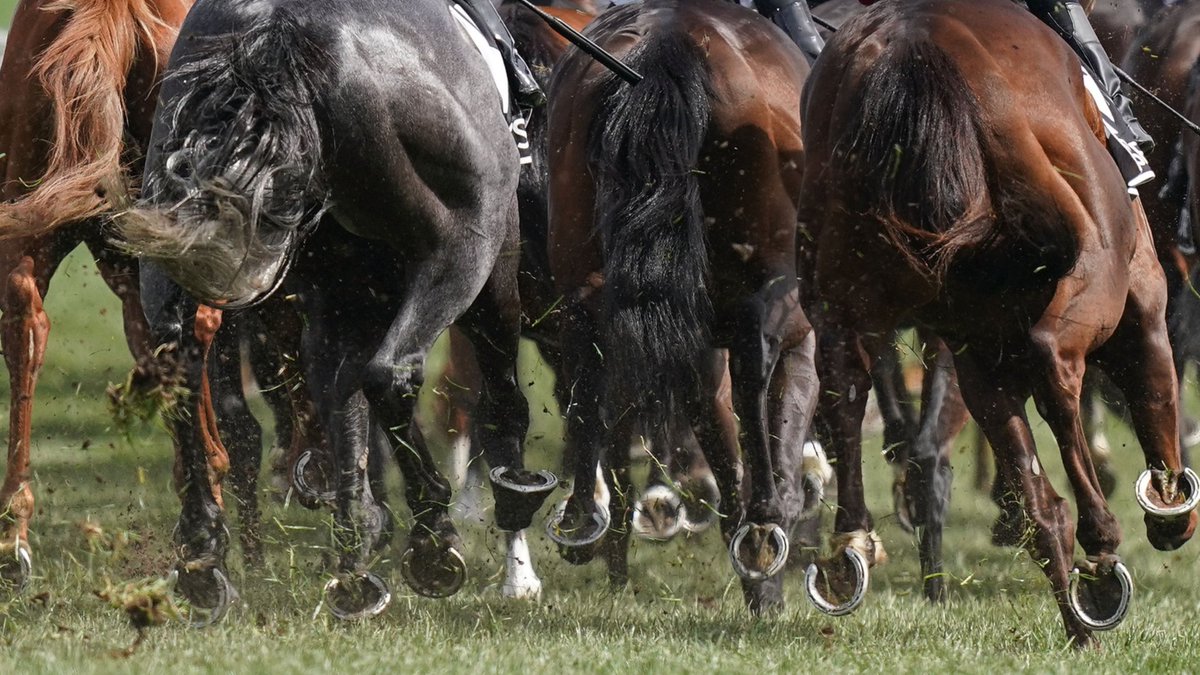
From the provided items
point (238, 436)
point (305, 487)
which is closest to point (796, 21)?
point (305, 487)

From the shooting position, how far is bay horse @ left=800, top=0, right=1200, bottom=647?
502 cm

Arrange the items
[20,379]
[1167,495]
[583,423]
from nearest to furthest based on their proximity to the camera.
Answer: [1167,495]
[20,379]
[583,423]

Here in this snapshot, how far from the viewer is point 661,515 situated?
743cm

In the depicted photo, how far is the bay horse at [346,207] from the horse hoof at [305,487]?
2.31 ft

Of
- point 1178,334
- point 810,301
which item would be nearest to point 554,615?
point 810,301

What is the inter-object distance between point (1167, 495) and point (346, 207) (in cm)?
281

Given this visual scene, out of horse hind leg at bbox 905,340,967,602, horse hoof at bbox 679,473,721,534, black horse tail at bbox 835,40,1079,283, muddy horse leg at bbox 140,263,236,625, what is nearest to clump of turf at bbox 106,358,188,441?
muddy horse leg at bbox 140,263,236,625

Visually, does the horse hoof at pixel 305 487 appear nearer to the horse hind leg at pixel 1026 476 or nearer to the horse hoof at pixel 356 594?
the horse hoof at pixel 356 594

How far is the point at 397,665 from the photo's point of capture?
461cm

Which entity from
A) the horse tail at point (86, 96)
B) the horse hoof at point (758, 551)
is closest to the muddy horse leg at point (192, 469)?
the horse tail at point (86, 96)

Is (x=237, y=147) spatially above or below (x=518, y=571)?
above

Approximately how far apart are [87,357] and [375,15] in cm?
967

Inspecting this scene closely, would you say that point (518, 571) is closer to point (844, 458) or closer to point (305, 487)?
point (305, 487)

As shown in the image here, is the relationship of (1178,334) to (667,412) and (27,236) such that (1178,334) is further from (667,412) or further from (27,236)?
(27,236)
